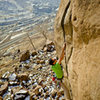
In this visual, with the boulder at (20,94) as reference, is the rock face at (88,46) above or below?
above

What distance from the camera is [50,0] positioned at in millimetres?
130625

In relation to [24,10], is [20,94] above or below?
below

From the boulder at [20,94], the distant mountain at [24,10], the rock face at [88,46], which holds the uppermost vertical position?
the distant mountain at [24,10]

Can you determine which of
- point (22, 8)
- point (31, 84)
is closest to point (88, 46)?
point (31, 84)

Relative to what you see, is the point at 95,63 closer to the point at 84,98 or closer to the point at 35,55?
the point at 84,98

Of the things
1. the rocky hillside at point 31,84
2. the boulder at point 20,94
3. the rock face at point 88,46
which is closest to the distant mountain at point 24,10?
the rocky hillside at point 31,84

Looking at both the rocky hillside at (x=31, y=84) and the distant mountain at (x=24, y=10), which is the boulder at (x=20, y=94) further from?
the distant mountain at (x=24, y=10)

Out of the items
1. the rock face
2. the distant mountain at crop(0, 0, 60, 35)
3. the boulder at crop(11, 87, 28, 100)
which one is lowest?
the boulder at crop(11, 87, 28, 100)

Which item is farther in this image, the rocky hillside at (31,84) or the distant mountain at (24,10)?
the distant mountain at (24,10)

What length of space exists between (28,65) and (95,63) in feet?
25.2

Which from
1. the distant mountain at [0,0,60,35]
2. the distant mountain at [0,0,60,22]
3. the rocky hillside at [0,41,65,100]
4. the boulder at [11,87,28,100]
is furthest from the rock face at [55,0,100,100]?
the distant mountain at [0,0,60,22]

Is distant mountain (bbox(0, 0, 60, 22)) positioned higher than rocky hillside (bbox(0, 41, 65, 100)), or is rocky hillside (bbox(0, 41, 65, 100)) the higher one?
distant mountain (bbox(0, 0, 60, 22))

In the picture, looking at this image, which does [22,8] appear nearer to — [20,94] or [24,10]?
[24,10]

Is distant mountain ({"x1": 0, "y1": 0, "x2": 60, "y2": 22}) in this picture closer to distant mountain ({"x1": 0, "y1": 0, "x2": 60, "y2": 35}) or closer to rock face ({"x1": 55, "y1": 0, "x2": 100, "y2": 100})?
distant mountain ({"x1": 0, "y1": 0, "x2": 60, "y2": 35})
